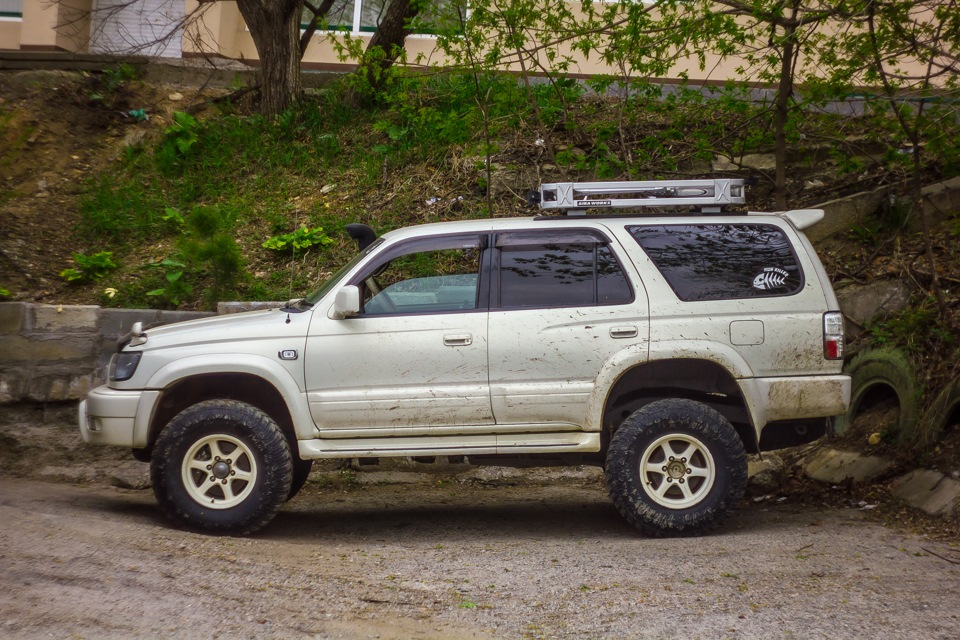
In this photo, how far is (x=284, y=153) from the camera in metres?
12.3

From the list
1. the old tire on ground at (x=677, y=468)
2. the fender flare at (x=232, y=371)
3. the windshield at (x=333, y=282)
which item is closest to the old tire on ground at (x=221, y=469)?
the fender flare at (x=232, y=371)

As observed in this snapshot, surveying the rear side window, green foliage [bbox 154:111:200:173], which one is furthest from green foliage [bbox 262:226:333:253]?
the rear side window

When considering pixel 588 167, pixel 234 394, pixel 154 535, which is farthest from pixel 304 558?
pixel 588 167

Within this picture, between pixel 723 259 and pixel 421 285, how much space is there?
6.73 ft

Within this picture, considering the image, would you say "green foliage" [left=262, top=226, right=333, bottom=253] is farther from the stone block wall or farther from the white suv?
the white suv

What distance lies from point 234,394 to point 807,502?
454cm

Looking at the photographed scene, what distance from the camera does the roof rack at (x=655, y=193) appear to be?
648 centimetres

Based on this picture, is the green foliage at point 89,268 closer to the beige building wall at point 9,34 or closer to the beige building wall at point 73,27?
the beige building wall at point 73,27

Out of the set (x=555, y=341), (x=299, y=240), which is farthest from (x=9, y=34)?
(x=555, y=341)

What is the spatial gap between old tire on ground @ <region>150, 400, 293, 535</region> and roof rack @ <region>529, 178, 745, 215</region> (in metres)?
2.43

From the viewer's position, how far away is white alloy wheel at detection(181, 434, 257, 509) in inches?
244

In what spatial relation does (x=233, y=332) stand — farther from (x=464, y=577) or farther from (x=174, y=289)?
(x=174, y=289)

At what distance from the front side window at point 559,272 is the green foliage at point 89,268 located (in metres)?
5.76

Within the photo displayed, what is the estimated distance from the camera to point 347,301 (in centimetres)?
608
